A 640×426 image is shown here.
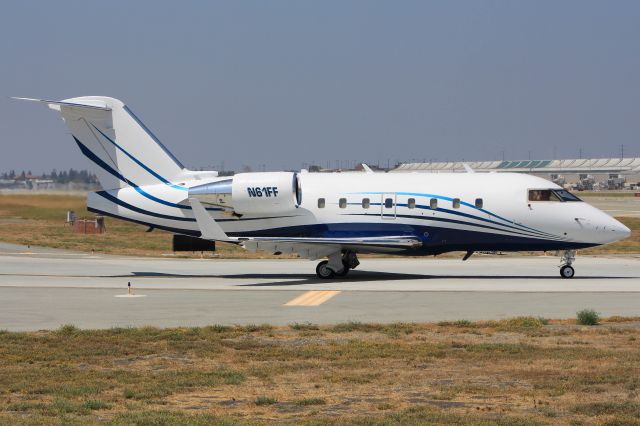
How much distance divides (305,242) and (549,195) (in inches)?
340

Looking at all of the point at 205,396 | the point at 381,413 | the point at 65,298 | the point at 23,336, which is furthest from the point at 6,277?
the point at 381,413

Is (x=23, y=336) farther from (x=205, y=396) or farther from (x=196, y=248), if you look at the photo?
(x=196, y=248)

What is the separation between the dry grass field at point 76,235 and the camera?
50.9 meters

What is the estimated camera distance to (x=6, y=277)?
3547 cm

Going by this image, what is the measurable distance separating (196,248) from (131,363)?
20058 mm

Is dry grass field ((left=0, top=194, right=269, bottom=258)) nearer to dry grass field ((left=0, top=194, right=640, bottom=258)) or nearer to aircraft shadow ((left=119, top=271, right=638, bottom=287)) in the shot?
dry grass field ((left=0, top=194, right=640, bottom=258))

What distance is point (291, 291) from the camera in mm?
30484

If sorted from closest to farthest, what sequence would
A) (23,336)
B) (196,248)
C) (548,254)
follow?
(23,336) < (196,248) < (548,254)

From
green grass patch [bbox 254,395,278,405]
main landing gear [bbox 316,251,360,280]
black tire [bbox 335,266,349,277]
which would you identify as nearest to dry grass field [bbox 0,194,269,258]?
black tire [bbox 335,266,349,277]

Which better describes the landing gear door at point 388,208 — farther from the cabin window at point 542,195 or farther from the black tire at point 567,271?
the black tire at point 567,271

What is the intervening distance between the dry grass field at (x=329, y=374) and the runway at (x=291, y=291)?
254cm

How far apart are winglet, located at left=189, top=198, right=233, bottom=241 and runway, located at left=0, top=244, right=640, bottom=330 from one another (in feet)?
5.36

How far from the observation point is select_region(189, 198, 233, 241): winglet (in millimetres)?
32594

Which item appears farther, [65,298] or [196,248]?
[196,248]
